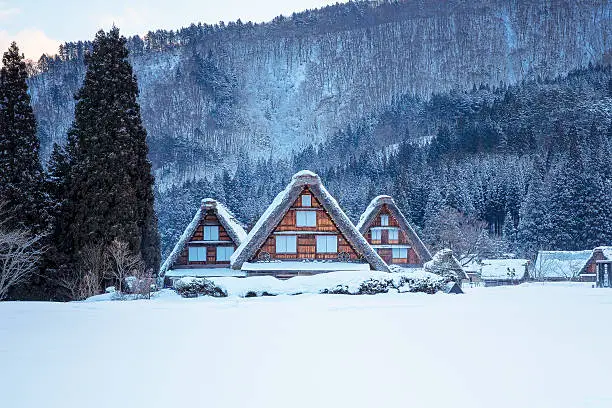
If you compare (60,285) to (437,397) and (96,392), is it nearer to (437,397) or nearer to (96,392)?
(96,392)

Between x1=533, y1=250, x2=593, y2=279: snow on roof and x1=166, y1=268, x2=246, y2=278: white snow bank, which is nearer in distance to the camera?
x1=166, y1=268, x2=246, y2=278: white snow bank

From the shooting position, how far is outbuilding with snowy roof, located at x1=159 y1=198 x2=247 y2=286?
123ft

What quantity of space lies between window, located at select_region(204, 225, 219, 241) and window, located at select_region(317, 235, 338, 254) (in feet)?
27.1

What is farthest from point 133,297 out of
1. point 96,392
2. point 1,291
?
point 96,392

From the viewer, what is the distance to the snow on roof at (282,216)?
102ft

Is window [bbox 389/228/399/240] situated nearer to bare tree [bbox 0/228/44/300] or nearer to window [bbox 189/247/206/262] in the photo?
window [bbox 189/247/206/262]

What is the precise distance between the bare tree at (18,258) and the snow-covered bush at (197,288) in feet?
24.3

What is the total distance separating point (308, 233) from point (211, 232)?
8307 millimetres

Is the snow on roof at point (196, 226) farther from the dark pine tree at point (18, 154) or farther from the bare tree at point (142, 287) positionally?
the bare tree at point (142, 287)

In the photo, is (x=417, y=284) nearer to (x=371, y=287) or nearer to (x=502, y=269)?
(x=371, y=287)

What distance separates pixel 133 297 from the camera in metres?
24.7

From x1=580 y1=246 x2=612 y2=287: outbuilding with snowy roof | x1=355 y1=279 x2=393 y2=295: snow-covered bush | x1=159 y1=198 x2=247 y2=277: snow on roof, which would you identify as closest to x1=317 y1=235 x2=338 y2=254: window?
x1=159 y1=198 x2=247 y2=277: snow on roof

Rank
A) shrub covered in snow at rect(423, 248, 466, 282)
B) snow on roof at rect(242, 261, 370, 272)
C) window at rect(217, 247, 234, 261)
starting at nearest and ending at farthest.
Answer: snow on roof at rect(242, 261, 370, 272) → window at rect(217, 247, 234, 261) → shrub covered in snow at rect(423, 248, 466, 282)

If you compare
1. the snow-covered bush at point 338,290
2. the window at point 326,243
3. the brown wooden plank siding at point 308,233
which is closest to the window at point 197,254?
the brown wooden plank siding at point 308,233
